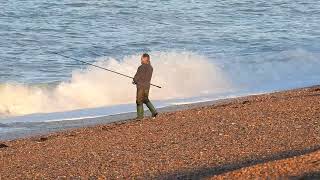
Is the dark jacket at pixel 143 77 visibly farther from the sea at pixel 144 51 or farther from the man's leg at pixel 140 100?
the sea at pixel 144 51

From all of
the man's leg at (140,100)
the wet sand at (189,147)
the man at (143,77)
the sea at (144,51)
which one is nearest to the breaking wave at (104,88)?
the sea at (144,51)

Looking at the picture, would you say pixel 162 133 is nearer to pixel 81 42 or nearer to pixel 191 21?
pixel 81 42

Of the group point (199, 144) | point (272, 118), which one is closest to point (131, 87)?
point (272, 118)

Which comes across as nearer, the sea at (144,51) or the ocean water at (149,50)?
the sea at (144,51)

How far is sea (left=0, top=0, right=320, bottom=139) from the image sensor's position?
21.2m

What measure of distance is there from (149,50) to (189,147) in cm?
1984

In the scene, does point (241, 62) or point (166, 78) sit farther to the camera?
point (241, 62)

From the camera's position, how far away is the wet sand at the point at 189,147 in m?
9.33

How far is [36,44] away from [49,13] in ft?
26.6

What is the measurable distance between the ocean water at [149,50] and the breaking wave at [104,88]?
27mm

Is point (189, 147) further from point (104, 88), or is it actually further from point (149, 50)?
point (149, 50)

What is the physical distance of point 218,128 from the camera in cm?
1273

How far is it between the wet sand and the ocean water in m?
4.39

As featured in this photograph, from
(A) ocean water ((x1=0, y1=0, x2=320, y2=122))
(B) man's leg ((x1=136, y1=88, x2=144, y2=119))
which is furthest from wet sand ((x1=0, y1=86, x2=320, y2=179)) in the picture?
(A) ocean water ((x1=0, y1=0, x2=320, y2=122))
